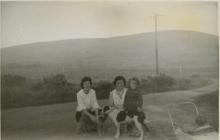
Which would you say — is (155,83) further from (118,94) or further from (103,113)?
(103,113)

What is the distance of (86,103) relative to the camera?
1.65 metres

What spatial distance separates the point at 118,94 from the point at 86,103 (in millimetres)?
164

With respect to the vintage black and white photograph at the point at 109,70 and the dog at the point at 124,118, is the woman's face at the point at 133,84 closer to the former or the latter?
the vintage black and white photograph at the point at 109,70

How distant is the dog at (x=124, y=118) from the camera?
166 centimetres

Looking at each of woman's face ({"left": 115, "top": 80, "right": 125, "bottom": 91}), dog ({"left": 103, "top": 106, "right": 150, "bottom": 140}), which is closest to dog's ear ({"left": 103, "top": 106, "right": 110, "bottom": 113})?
dog ({"left": 103, "top": 106, "right": 150, "bottom": 140})

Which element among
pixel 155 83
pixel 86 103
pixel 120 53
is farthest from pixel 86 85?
pixel 155 83

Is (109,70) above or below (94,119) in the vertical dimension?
above

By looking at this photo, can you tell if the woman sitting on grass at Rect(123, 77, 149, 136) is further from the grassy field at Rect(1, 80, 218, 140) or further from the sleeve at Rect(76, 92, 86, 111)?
the sleeve at Rect(76, 92, 86, 111)

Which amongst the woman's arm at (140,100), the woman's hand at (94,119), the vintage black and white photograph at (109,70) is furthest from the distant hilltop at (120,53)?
the woman's hand at (94,119)

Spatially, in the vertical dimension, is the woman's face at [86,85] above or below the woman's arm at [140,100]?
above

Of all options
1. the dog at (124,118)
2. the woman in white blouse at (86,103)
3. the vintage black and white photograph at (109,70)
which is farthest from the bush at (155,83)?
the woman in white blouse at (86,103)

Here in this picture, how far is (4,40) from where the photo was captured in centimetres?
164

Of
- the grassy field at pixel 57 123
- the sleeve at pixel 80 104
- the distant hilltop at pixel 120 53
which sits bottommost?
the grassy field at pixel 57 123

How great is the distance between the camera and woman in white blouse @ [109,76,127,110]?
5.44 feet
